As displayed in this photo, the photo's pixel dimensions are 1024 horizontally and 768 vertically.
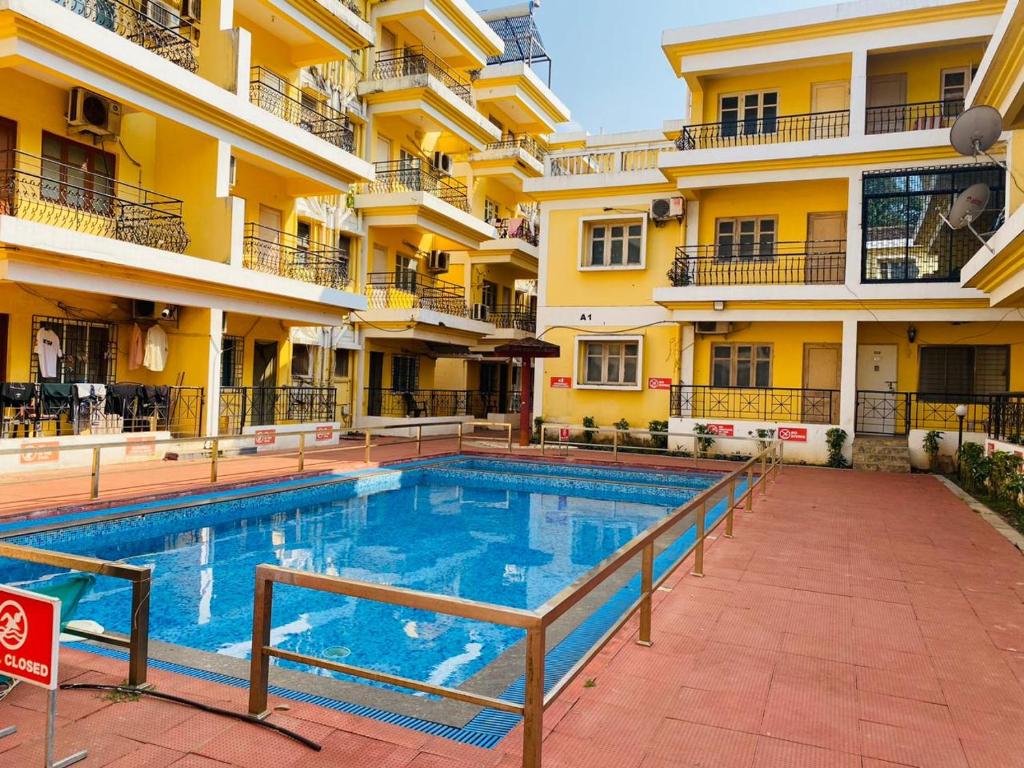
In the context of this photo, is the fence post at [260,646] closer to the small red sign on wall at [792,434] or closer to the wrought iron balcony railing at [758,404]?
the small red sign on wall at [792,434]

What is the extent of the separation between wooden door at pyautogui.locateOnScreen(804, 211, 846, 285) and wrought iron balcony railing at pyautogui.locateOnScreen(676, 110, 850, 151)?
2020mm

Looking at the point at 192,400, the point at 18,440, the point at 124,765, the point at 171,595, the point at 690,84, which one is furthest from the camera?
the point at 690,84

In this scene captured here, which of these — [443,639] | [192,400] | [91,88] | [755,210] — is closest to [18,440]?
[192,400]

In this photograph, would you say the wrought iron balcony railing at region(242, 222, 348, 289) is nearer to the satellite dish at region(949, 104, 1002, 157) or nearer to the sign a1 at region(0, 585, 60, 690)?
the satellite dish at region(949, 104, 1002, 157)

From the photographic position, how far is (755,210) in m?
18.5

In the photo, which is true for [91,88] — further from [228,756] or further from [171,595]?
[228,756]

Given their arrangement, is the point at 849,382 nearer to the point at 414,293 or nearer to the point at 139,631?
the point at 414,293

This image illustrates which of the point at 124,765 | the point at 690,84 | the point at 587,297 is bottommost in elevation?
the point at 124,765

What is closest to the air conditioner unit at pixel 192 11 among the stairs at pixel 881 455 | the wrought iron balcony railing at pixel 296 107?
the wrought iron balcony railing at pixel 296 107

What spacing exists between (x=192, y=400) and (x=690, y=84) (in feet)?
49.1

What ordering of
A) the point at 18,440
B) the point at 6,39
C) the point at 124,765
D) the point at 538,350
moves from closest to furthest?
the point at 124,765 → the point at 6,39 → the point at 18,440 → the point at 538,350

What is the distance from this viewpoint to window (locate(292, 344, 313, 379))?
19.1m

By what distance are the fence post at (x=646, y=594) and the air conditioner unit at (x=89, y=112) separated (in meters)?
13.0

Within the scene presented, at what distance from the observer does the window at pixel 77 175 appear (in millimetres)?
12516
